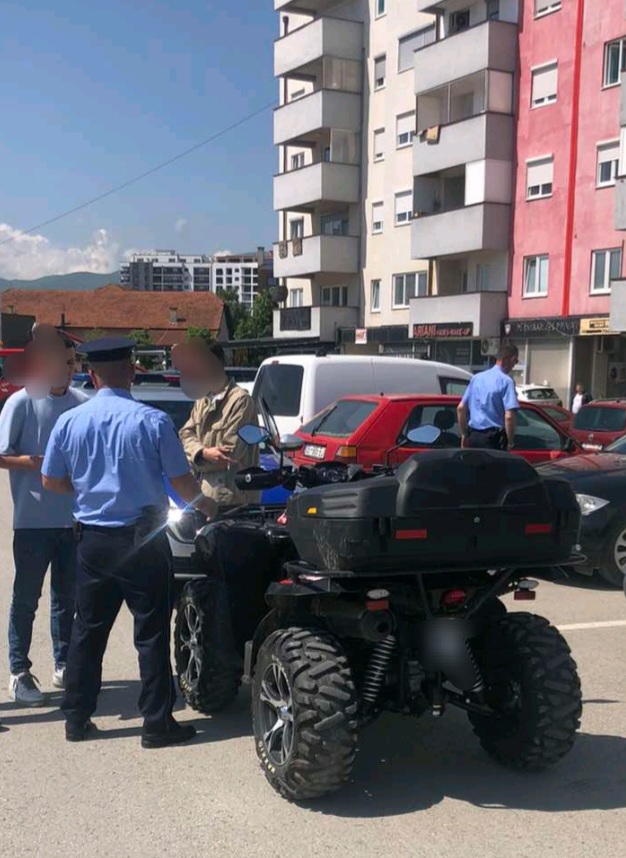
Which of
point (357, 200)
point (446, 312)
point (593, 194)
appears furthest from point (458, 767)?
point (357, 200)

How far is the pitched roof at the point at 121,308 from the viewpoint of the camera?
8749 cm

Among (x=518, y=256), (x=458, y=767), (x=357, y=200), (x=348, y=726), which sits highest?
(x=357, y=200)

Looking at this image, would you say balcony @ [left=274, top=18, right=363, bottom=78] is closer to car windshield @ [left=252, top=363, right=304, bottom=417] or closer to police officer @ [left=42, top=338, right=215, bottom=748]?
car windshield @ [left=252, top=363, right=304, bottom=417]

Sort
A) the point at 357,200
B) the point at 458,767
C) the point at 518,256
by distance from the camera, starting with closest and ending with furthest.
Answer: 1. the point at 458,767
2. the point at 518,256
3. the point at 357,200

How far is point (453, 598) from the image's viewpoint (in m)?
3.98

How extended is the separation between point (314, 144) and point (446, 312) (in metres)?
13.2

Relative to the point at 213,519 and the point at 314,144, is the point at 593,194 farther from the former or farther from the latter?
the point at 213,519

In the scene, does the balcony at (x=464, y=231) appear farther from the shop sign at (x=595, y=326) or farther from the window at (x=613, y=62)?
the window at (x=613, y=62)

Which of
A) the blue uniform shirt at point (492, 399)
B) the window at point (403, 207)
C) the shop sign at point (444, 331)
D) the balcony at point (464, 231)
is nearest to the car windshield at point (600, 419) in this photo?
the blue uniform shirt at point (492, 399)

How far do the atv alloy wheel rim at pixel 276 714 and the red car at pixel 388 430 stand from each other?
5656 millimetres

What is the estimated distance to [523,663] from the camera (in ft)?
13.4

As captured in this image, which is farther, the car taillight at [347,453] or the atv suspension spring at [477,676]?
the car taillight at [347,453]

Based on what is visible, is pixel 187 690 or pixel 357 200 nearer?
pixel 187 690

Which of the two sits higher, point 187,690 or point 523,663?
point 523,663
